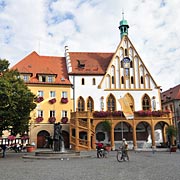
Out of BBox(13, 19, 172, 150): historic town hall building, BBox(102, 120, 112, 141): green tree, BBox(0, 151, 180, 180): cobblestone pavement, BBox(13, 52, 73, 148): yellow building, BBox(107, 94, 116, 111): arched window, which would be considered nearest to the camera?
BBox(0, 151, 180, 180): cobblestone pavement

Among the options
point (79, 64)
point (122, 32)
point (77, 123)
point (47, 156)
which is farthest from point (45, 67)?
point (47, 156)

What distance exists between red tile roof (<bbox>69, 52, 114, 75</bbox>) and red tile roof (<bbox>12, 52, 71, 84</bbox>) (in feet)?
6.71

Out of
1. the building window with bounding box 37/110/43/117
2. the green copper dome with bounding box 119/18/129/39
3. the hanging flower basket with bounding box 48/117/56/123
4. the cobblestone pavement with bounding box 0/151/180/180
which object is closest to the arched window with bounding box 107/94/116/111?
the hanging flower basket with bounding box 48/117/56/123

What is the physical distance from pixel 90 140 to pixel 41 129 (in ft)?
28.5

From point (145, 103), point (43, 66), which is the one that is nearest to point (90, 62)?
point (43, 66)

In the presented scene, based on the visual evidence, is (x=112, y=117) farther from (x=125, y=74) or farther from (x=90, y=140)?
(x=125, y=74)

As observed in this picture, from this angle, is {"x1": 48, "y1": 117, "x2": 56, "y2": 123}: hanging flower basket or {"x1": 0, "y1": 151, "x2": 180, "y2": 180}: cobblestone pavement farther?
{"x1": 48, "y1": 117, "x2": 56, "y2": 123}: hanging flower basket

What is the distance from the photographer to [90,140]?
4109 centimetres

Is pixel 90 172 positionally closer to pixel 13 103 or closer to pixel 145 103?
pixel 13 103

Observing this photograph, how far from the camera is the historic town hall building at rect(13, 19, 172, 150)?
143ft

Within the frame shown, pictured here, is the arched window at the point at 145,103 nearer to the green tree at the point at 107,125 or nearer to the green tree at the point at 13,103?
the green tree at the point at 107,125

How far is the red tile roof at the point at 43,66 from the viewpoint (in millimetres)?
46250

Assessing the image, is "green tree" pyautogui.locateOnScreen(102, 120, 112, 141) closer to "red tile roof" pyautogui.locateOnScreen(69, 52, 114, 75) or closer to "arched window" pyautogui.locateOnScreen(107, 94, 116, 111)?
"arched window" pyautogui.locateOnScreen(107, 94, 116, 111)

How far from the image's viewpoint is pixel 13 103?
87.0ft
